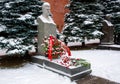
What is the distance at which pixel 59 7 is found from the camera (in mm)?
22672

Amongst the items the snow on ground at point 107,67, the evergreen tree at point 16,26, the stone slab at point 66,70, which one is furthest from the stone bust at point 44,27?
the snow on ground at point 107,67

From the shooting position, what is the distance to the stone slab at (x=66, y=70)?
22.7 feet

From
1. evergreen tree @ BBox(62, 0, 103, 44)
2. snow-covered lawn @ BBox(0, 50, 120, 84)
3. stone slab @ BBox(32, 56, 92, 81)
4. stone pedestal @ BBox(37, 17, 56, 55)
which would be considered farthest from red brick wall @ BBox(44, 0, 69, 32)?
stone slab @ BBox(32, 56, 92, 81)

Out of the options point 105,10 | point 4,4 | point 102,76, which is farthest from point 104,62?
point 105,10

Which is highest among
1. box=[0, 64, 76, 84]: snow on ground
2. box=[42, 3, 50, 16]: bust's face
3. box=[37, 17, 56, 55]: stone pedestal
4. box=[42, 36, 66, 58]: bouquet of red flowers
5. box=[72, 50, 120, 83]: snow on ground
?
box=[42, 3, 50, 16]: bust's face

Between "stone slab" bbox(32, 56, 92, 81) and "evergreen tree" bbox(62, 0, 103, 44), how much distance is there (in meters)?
5.75

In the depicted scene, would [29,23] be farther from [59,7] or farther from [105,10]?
[59,7]

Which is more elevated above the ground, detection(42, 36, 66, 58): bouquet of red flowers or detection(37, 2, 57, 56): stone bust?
detection(37, 2, 57, 56): stone bust

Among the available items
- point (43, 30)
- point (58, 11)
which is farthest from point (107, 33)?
point (58, 11)

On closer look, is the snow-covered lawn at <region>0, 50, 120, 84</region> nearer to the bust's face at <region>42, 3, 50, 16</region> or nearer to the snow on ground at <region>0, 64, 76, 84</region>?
the snow on ground at <region>0, 64, 76, 84</region>

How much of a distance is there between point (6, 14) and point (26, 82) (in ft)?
11.8

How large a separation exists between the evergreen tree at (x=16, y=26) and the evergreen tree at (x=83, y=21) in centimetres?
482

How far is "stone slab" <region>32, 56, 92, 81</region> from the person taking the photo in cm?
691

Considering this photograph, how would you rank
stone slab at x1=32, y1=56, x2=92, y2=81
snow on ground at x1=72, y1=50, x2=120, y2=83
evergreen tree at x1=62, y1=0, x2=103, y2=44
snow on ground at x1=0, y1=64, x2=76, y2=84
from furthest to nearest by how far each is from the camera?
evergreen tree at x1=62, y1=0, x2=103, y2=44 → snow on ground at x1=72, y1=50, x2=120, y2=83 → stone slab at x1=32, y1=56, x2=92, y2=81 → snow on ground at x1=0, y1=64, x2=76, y2=84
